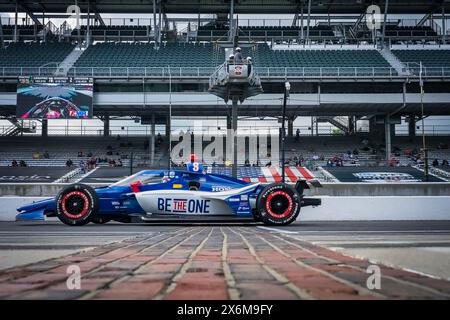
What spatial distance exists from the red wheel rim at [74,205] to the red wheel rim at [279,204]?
4.01 metres

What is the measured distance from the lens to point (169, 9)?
45.2 meters

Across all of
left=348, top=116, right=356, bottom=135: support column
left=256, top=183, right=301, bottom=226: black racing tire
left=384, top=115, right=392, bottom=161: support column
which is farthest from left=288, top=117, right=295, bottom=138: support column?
left=256, top=183, right=301, bottom=226: black racing tire

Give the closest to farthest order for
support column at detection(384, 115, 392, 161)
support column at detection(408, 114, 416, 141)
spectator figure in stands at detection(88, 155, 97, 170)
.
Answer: spectator figure in stands at detection(88, 155, 97, 170), support column at detection(384, 115, 392, 161), support column at detection(408, 114, 416, 141)

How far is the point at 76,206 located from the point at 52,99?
81.3ft

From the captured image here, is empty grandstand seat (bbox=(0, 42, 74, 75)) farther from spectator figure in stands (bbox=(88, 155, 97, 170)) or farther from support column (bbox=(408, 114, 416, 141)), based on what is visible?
support column (bbox=(408, 114, 416, 141))

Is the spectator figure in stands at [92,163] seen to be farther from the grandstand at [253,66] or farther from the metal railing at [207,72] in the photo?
the metal railing at [207,72]

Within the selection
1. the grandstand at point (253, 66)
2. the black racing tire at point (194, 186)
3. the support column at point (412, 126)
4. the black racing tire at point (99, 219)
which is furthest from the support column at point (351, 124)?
the black racing tire at point (99, 219)

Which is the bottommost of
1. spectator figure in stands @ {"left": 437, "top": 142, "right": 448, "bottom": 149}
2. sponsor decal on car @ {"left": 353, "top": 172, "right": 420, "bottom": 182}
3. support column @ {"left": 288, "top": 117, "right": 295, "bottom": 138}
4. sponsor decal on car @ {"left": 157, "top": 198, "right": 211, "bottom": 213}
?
sponsor decal on car @ {"left": 157, "top": 198, "right": 211, "bottom": 213}

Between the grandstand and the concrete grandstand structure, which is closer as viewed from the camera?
the concrete grandstand structure

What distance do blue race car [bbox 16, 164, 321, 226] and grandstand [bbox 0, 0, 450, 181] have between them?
16796 mm

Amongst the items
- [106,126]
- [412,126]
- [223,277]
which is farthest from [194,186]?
[412,126]

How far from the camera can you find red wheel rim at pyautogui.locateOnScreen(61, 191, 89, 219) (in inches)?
459

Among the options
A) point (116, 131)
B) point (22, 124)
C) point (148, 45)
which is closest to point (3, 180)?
point (116, 131)

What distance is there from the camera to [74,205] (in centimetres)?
1167
